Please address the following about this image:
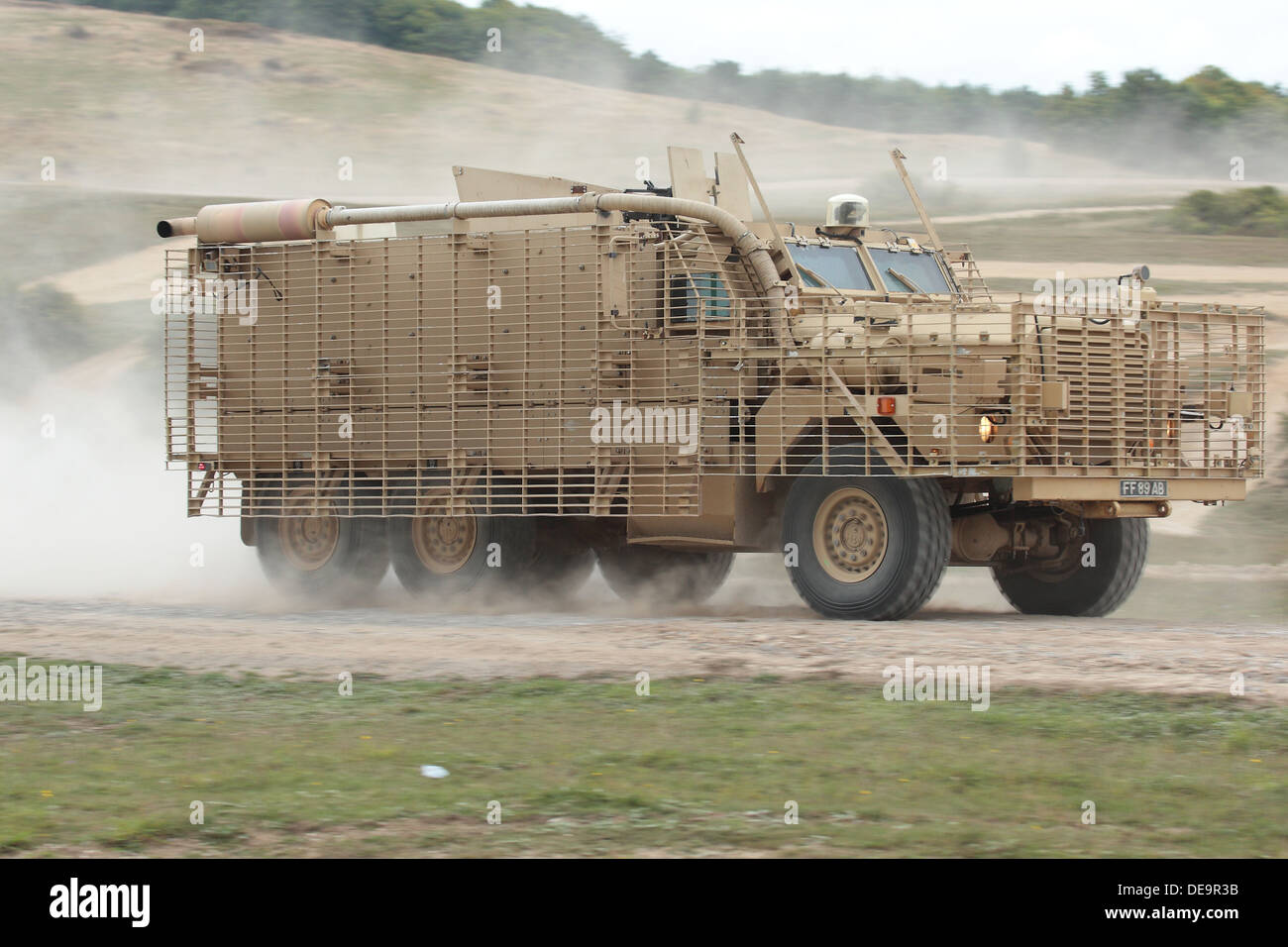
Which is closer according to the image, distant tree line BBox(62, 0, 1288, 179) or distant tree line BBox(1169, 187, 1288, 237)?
distant tree line BBox(1169, 187, 1288, 237)

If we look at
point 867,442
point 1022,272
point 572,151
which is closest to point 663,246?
point 867,442

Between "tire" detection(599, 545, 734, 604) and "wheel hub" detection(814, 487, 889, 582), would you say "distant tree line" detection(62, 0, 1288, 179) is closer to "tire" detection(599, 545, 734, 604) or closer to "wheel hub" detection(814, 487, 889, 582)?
"tire" detection(599, 545, 734, 604)

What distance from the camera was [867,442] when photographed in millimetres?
15695

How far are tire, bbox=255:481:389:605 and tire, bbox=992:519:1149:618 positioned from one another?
6.50m

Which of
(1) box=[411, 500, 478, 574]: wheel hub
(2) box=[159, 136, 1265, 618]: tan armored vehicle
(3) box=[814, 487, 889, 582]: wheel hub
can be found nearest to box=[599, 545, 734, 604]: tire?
(2) box=[159, 136, 1265, 618]: tan armored vehicle

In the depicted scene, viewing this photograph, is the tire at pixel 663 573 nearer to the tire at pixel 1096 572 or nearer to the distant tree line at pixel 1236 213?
the tire at pixel 1096 572

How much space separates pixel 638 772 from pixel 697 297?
8.33m

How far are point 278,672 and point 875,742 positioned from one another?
4.69m

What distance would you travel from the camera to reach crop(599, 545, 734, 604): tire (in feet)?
65.9

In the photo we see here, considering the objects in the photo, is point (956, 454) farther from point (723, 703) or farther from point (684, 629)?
point (723, 703)

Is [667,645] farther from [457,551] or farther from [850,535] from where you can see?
[457,551]

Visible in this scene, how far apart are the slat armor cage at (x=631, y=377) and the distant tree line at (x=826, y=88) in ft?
124

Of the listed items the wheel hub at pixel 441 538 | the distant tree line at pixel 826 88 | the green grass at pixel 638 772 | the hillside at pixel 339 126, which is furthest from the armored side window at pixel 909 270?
the distant tree line at pixel 826 88

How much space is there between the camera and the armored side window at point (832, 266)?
17.8 metres
